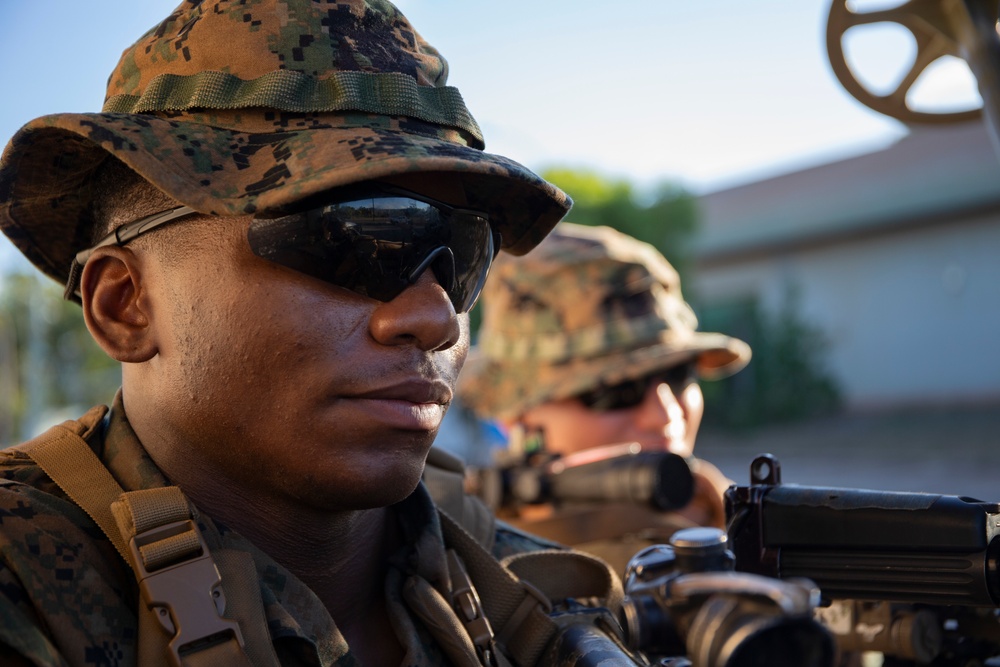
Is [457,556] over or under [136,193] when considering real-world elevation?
under

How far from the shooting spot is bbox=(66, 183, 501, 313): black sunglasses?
5.94 feet

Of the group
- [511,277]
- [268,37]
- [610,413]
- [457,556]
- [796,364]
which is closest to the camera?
[268,37]

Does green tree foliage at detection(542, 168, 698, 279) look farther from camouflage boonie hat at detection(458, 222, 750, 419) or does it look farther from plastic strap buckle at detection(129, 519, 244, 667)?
plastic strap buckle at detection(129, 519, 244, 667)

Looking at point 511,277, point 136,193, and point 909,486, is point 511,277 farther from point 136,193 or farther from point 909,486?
point 909,486

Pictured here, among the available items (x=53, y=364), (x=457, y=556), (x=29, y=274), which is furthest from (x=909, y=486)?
(x=53, y=364)

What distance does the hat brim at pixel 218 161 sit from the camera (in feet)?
5.78

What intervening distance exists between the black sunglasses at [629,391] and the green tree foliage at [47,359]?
2316 centimetres

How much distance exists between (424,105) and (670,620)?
112 cm

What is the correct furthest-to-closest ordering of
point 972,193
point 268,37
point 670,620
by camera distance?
point 972,193, point 268,37, point 670,620

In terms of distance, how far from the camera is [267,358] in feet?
6.00

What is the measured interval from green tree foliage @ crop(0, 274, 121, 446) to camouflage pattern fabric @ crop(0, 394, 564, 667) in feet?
81.2

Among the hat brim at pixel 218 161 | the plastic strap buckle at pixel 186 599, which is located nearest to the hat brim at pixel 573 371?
the hat brim at pixel 218 161

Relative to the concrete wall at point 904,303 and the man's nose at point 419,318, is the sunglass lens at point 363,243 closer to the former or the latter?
the man's nose at point 419,318

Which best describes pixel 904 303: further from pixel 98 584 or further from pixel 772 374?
pixel 98 584
